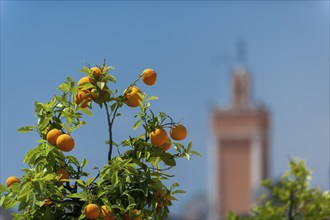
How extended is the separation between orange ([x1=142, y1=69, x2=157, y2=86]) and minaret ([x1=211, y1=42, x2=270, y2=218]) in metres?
57.9

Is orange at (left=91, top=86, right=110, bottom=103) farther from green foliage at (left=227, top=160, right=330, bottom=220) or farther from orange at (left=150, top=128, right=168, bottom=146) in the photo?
green foliage at (left=227, top=160, right=330, bottom=220)

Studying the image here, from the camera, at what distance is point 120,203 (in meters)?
3.00

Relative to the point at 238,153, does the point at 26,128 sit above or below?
below

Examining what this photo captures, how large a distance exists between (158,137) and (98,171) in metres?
0.27

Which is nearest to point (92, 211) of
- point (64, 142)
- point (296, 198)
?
point (64, 142)

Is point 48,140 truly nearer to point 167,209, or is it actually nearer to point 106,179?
point 106,179

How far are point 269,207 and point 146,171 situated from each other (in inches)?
99.3

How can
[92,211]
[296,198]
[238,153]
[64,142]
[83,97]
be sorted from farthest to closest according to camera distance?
[238,153], [296,198], [83,97], [64,142], [92,211]

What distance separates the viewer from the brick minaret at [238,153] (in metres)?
61.5

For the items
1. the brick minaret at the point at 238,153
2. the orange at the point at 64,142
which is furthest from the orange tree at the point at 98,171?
the brick minaret at the point at 238,153

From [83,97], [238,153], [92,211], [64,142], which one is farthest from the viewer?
[238,153]

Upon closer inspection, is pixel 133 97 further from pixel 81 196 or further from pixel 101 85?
pixel 81 196

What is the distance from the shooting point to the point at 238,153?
2440 inches

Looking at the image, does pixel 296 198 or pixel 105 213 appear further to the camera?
pixel 296 198
